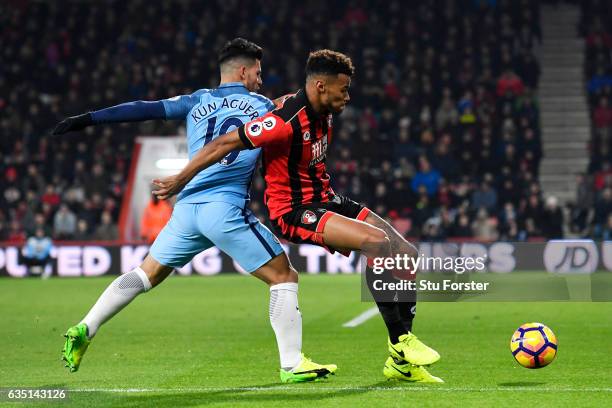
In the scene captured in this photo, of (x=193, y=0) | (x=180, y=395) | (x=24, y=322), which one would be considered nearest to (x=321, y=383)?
(x=180, y=395)

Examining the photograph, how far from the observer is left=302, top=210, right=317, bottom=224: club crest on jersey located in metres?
6.88

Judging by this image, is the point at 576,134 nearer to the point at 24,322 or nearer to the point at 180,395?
the point at 24,322

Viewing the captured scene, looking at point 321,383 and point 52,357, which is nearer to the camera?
point 321,383

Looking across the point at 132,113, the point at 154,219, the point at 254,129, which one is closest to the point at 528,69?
the point at 154,219

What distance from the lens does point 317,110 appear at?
22.6 ft

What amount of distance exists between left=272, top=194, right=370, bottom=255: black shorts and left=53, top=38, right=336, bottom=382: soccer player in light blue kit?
0.14 meters

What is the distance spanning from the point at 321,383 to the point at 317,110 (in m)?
1.71

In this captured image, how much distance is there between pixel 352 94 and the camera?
24.5 m

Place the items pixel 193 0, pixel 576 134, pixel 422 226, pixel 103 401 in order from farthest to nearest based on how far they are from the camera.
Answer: pixel 193 0 → pixel 576 134 → pixel 422 226 → pixel 103 401

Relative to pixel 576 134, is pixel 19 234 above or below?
A: below

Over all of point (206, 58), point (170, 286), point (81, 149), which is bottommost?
point (170, 286)

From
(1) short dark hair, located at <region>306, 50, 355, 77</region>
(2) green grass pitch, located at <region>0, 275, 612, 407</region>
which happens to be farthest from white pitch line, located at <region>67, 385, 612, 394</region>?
(1) short dark hair, located at <region>306, 50, 355, 77</region>

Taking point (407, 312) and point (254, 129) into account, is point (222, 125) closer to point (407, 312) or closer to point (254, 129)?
point (254, 129)

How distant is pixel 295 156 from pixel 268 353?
7.69 ft
